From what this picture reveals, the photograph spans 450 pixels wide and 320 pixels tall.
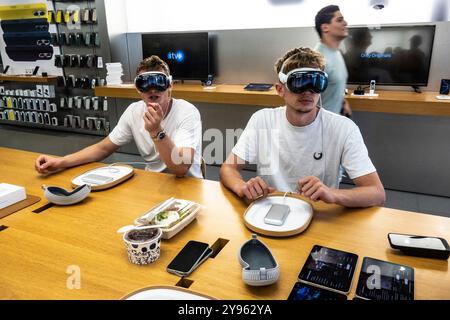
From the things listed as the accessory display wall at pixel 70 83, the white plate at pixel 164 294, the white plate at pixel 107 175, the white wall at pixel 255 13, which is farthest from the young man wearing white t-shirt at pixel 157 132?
the accessory display wall at pixel 70 83

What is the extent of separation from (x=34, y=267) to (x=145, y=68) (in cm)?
124

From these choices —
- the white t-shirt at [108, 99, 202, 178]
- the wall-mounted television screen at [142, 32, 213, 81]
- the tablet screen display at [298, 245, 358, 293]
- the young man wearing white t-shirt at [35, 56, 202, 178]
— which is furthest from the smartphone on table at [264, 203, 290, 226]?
the wall-mounted television screen at [142, 32, 213, 81]

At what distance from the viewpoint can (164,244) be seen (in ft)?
3.86

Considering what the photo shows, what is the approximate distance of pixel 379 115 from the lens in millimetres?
Result: 3459

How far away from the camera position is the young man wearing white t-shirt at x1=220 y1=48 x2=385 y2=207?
1435 millimetres

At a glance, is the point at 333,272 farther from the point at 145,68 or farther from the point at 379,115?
the point at 379,115

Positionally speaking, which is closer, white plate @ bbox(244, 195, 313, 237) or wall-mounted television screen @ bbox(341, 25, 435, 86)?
white plate @ bbox(244, 195, 313, 237)

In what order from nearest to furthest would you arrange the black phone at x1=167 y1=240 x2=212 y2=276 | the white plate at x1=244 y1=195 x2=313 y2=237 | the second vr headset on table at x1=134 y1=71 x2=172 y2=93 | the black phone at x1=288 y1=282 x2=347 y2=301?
the black phone at x1=288 y1=282 x2=347 y2=301
the black phone at x1=167 y1=240 x2=212 y2=276
the white plate at x1=244 y1=195 x2=313 y2=237
the second vr headset on table at x1=134 y1=71 x2=172 y2=93

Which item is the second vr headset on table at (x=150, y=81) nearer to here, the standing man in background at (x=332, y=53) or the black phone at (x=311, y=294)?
the black phone at (x=311, y=294)

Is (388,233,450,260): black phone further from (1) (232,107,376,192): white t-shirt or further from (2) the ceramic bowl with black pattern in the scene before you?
(2) the ceramic bowl with black pattern

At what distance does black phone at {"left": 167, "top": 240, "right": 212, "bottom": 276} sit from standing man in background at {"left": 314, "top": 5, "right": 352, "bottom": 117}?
185 centimetres

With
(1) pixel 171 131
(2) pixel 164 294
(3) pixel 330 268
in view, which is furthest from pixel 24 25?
(3) pixel 330 268

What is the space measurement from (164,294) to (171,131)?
127 centimetres
